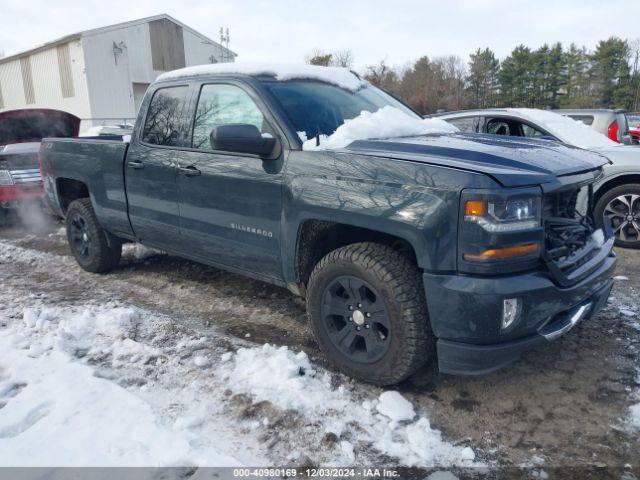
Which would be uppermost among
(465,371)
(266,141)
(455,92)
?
(455,92)

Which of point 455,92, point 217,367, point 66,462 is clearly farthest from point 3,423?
point 455,92

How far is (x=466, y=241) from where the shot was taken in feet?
7.97

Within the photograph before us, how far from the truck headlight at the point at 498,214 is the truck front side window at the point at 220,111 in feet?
5.26

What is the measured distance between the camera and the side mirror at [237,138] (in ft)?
9.87

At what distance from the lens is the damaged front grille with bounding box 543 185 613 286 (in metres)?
2.63

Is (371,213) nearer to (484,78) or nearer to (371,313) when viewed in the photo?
(371,313)

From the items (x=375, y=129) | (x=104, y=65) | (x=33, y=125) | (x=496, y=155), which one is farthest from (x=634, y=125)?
(x=104, y=65)

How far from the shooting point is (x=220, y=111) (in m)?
3.73

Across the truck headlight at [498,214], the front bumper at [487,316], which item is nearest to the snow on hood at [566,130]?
the front bumper at [487,316]

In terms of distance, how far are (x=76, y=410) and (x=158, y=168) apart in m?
1.98

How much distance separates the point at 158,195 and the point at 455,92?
53.1 meters

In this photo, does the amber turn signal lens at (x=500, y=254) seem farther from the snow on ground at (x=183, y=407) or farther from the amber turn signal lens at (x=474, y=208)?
the snow on ground at (x=183, y=407)

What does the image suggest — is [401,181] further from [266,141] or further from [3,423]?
[3,423]

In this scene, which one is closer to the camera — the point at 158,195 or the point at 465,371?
the point at 465,371
